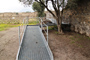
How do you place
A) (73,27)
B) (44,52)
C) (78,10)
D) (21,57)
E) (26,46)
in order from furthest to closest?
(73,27)
(78,10)
(26,46)
(44,52)
(21,57)

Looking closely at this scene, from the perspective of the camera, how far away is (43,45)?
5539mm

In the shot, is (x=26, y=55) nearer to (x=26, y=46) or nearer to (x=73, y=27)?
(x=26, y=46)

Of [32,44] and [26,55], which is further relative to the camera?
[32,44]

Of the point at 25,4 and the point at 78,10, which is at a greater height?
the point at 25,4

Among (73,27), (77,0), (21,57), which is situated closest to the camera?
(21,57)

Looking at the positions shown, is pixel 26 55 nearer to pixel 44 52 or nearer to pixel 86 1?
pixel 44 52

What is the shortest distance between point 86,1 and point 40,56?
23.4 feet

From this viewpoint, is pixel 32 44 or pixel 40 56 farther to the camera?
pixel 32 44

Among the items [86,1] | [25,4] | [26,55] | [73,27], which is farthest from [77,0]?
[26,55]

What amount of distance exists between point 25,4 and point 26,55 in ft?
21.1

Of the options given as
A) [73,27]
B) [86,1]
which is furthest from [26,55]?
[73,27]

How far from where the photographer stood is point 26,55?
441 centimetres

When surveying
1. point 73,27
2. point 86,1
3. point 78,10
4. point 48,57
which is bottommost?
point 48,57

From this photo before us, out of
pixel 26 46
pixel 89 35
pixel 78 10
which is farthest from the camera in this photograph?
pixel 78 10
